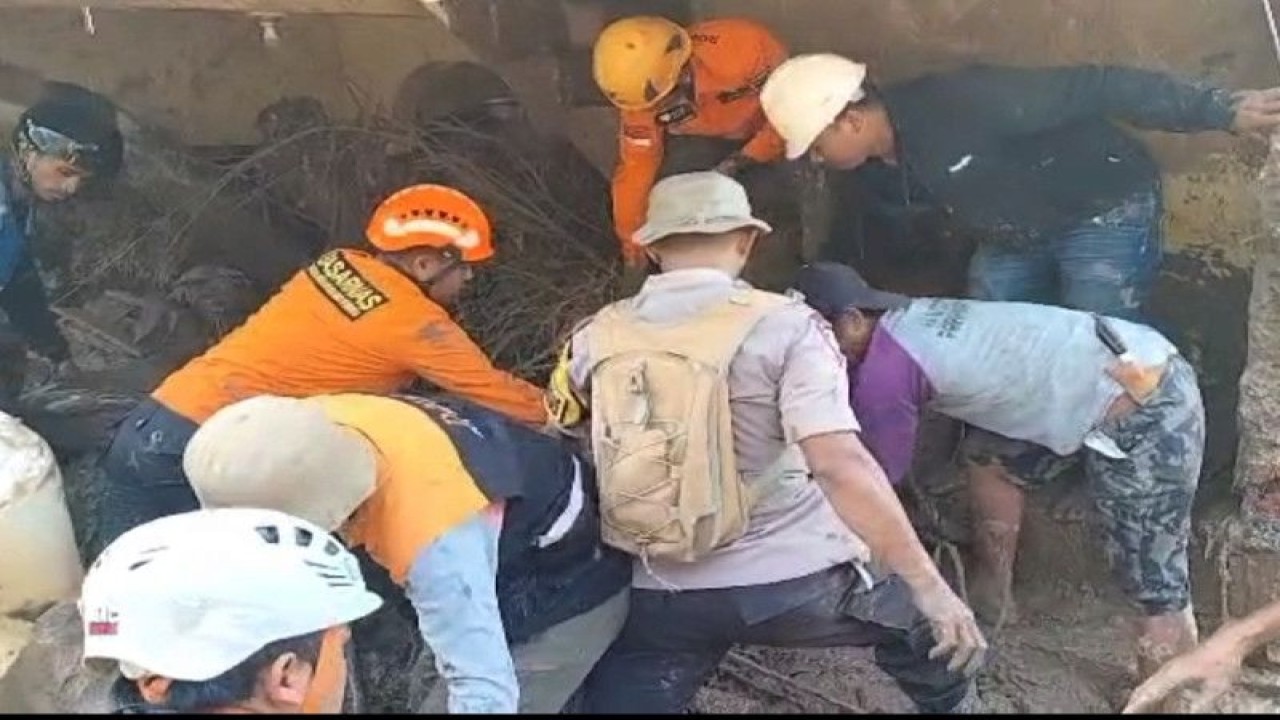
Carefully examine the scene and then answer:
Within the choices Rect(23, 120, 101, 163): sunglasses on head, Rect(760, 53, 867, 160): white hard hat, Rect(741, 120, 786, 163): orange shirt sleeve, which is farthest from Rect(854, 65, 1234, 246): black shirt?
Rect(23, 120, 101, 163): sunglasses on head

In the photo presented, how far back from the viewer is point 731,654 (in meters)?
4.98

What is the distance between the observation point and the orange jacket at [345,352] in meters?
4.67

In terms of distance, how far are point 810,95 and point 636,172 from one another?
75 cm

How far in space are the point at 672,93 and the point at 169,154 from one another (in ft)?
9.54

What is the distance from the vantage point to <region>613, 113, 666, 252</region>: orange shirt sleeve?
225 inches

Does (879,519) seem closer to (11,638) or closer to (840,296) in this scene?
(840,296)

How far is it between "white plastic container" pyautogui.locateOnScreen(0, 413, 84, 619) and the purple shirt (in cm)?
202

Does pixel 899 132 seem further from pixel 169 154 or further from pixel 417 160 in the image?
pixel 169 154

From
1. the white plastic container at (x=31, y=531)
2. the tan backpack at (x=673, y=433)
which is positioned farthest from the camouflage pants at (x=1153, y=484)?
the white plastic container at (x=31, y=531)

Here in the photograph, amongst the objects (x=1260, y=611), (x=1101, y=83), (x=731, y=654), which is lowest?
(x=731, y=654)

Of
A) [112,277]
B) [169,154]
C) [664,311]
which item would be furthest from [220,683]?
[169,154]

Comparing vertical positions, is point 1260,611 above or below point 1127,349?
below

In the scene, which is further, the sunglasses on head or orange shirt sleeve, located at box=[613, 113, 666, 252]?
the sunglasses on head

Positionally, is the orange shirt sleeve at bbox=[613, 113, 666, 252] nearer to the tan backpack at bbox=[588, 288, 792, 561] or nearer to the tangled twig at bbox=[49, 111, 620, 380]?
the tangled twig at bbox=[49, 111, 620, 380]
